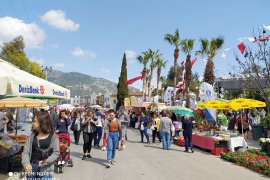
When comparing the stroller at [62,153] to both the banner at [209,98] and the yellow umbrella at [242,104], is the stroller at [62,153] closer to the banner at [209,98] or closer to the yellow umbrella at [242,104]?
the yellow umbrella at [242,104]

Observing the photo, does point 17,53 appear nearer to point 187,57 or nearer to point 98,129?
point 187,57

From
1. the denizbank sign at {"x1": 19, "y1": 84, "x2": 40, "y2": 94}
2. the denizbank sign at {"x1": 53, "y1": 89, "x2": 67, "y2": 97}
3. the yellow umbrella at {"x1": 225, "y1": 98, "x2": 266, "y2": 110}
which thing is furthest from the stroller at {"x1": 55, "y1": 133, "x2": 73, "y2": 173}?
the yellow umbrella at {"x1": 225, "y1": 98, "x2": 266, "y2": 110}

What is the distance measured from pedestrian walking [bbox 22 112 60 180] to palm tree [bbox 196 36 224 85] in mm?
27428

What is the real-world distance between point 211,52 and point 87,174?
25.6m

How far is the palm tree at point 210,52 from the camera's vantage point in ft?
99.6

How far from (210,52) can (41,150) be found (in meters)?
28.9

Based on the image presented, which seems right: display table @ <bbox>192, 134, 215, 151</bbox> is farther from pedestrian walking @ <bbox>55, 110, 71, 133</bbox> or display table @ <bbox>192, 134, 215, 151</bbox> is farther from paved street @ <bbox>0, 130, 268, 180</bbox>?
pedestrian walking @ <bbox>55, 110, 71, 133</bbox>

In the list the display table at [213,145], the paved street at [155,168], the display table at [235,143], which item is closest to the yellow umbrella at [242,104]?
the display table at [235,143]

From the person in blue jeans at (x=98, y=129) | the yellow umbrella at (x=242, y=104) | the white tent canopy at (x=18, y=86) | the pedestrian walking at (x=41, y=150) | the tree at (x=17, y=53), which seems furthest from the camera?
the tree at (x=17, y=53)

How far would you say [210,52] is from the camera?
31141 millimetres

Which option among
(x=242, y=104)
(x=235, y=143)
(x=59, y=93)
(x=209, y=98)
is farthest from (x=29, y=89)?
(x=209, y=98)

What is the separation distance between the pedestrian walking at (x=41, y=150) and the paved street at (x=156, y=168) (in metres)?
3.55

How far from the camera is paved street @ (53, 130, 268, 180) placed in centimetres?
814

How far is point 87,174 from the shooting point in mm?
8133
